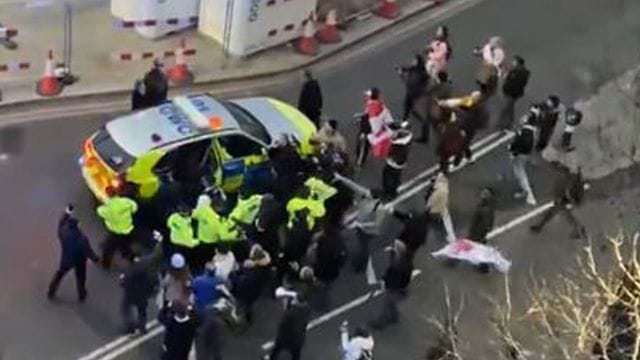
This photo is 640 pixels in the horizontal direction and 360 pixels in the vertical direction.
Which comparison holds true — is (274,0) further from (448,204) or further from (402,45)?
(448,204)

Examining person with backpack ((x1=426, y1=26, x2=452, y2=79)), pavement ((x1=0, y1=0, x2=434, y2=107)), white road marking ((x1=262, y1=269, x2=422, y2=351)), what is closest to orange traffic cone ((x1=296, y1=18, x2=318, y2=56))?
pavement ((x1=0, y1=0, x2=434, y2=107))

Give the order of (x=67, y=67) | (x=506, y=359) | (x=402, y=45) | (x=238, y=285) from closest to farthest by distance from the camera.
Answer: (x=506, y=359), (x=238, y=285), (x=67, y=67), (x=402, y=45)

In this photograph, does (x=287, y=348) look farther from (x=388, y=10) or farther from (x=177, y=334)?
(x=388, y=10)

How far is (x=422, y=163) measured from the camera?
26.6m

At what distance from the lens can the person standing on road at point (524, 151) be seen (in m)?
25.5

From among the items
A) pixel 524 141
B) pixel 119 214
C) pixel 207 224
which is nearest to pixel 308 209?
pixel 207 224

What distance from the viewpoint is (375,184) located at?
25.9m

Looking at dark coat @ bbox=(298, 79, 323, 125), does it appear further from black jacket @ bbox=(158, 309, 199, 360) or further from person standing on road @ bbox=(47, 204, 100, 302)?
black jacket @ bbox=(158, 309, 199, 360)

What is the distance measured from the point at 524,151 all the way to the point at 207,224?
5634 millimetres

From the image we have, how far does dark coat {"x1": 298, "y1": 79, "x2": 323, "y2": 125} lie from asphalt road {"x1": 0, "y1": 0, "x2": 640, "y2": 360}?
1.06 metres

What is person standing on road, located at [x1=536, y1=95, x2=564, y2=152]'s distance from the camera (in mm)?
26016

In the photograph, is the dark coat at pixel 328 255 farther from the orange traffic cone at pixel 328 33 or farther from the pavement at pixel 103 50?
the orange traffic cone at pixel 328 33

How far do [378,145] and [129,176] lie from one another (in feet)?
13.5

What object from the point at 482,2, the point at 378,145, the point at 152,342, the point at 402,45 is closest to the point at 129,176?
the point at 152,342
